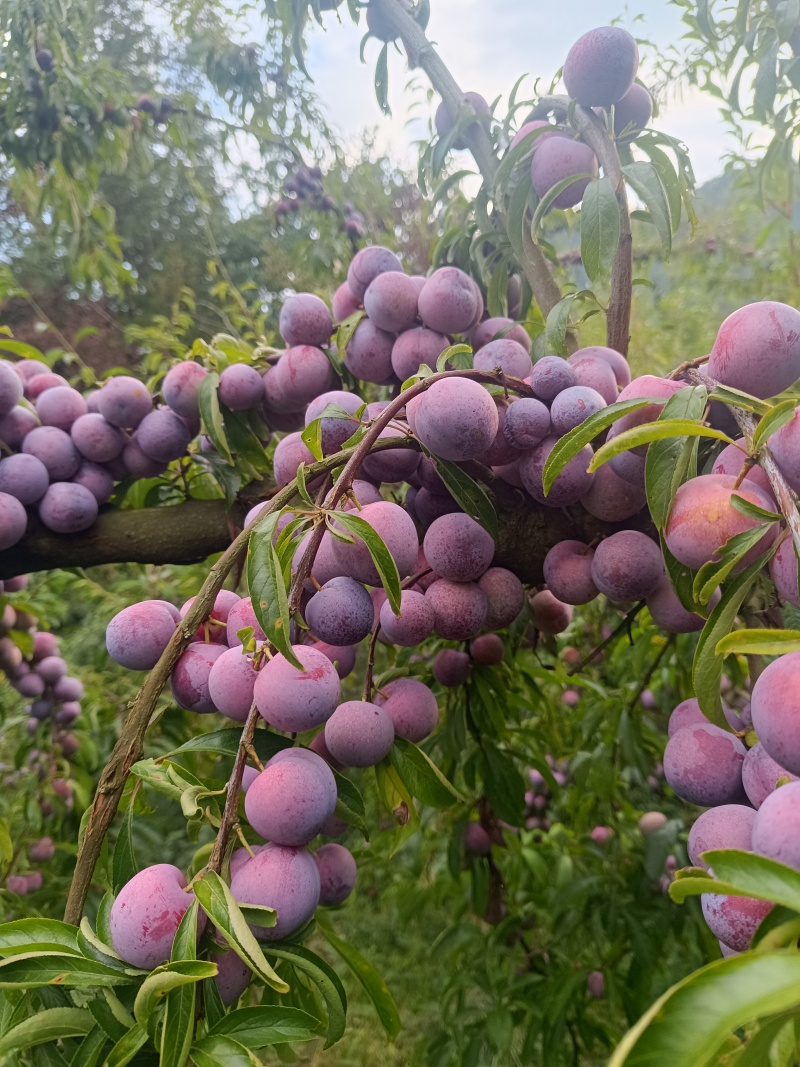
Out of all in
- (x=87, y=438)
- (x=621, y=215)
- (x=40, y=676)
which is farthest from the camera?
(x=40, y=676)

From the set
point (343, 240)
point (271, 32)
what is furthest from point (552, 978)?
point (343, 240)

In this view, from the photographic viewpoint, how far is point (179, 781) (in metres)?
0.49

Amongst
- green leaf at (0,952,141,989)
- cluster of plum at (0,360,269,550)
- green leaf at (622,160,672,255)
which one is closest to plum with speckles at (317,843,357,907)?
green leaf at (0,952,141,989)

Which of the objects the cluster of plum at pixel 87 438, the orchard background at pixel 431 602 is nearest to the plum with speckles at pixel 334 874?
the orchard background at pixel 431 602

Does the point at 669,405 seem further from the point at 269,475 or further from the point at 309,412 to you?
the point at 269,475

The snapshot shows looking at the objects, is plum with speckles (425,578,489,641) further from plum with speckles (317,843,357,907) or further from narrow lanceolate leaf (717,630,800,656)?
narrow lanceolate leaf (717,630,800,656)

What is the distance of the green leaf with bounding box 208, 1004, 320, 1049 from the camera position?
408 millimetres

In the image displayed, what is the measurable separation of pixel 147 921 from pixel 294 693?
0.56ft

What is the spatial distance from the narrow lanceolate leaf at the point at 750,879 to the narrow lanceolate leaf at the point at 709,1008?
2 cm

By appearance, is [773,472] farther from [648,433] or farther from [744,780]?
[744,780]

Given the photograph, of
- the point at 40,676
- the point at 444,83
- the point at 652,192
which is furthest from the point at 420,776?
the point at 40,676

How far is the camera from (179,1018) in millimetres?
389

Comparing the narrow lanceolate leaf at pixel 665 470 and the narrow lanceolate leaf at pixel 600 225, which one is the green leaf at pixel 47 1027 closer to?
the narrow lanceolate leaf at pixel 665 470

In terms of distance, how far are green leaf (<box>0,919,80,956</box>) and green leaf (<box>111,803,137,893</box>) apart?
0.27 ft
